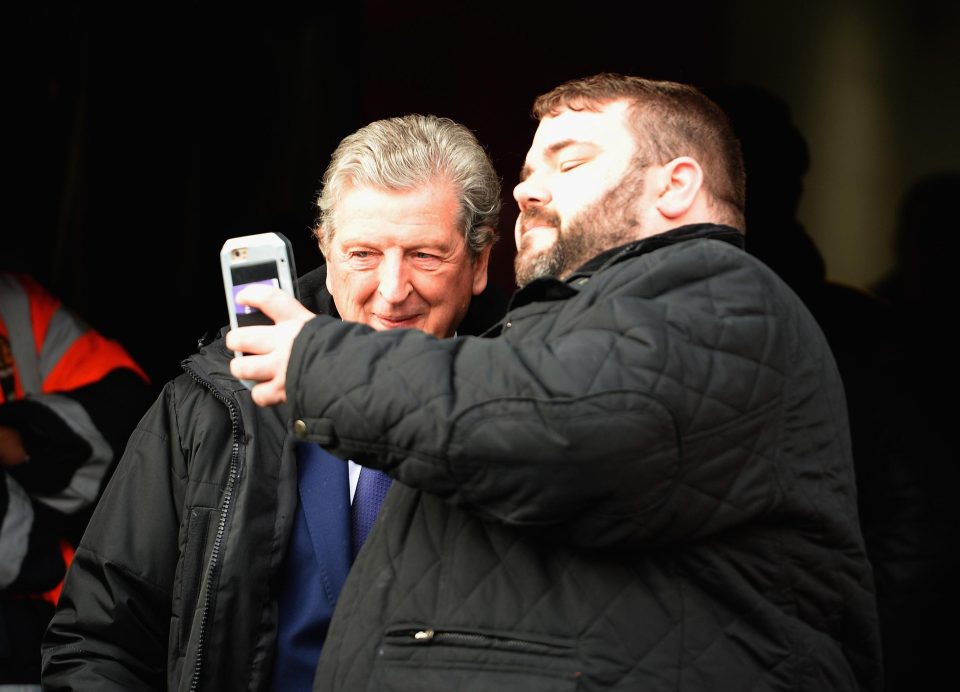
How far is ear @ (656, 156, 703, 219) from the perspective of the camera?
177 cm

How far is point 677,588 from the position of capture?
4.88ft

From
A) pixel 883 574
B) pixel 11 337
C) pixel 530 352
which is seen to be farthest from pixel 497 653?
pixel 11 337

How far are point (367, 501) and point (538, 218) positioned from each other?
24.3 inches

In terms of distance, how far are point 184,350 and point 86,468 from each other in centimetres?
105

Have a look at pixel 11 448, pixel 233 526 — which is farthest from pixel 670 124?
pixel 11 448

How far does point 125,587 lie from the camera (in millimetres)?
2078

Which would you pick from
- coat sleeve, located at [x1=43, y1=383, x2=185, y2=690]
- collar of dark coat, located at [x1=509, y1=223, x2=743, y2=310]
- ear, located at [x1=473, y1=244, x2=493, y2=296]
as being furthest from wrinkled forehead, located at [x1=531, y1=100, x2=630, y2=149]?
coat sleeve, located at [x1=43, y1=383, x2=185, y2=690]

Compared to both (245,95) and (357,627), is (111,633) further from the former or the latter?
(245,95)

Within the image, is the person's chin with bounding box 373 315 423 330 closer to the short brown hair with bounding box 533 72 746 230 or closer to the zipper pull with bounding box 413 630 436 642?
the short brown hair with bounding box 533 72 746 230

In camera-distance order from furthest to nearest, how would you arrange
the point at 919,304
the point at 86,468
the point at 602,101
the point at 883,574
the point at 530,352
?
the point at 86,468 < the point at 919,304 < the point at 883,574 < the point at 602,101 < the point at 530,352

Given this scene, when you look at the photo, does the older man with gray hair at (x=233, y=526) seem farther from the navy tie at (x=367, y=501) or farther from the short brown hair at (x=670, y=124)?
the short brown hair at (x=670, y=124)

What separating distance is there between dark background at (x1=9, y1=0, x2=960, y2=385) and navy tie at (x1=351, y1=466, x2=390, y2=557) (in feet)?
5.43

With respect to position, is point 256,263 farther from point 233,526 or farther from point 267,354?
point 233,526

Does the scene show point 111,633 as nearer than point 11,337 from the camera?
Yes
